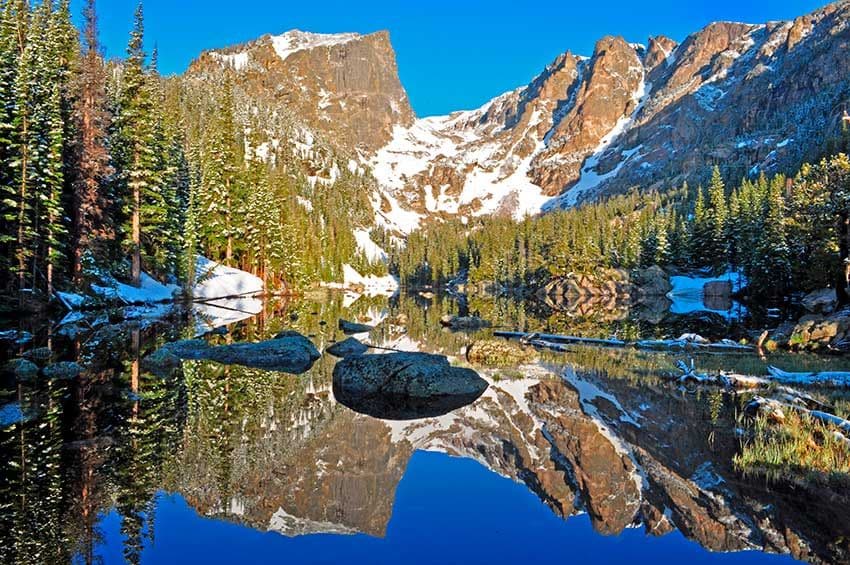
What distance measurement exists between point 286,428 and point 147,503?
3.81 m

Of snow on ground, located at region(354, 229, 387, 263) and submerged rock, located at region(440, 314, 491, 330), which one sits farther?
snow on ground, located at region(354, 229, 387, 263)

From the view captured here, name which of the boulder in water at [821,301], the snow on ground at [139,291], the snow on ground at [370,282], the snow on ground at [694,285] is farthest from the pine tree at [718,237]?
the snow on ground at [139,291]

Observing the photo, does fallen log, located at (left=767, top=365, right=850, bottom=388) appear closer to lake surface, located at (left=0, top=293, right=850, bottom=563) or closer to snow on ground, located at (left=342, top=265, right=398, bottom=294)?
lake surface, located at (left=0, top=293, right=850, bottom=563)

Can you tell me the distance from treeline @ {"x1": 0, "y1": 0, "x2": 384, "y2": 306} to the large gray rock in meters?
14.9

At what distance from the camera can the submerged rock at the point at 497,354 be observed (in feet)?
68.2

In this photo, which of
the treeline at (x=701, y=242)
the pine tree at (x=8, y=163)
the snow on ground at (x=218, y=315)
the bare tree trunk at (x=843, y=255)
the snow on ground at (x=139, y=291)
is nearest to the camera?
the pine tree at (x=8, y=163)

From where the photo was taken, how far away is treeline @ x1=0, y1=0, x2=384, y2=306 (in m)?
28.7

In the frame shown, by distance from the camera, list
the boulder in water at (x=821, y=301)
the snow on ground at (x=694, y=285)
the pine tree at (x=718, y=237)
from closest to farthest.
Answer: the boulder in water at (x=821, y=301)
the snow on ground at (x=694, y=285)
the pine tree at (x=718, y=237)

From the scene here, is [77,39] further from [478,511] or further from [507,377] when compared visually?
[478,511]

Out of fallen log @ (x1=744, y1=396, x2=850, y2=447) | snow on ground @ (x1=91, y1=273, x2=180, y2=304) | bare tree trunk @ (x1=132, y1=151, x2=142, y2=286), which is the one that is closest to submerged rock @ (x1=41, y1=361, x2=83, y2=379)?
fallen log @ (x1=744, y1=396, x2=850, y2=447)

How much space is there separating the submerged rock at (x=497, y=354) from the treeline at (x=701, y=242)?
77.8 ft

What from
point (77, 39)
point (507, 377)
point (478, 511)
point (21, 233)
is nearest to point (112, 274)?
point (21, 233)

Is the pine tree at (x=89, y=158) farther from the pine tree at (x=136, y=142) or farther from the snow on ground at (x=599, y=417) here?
the snow on ground at (x=599, y=417)

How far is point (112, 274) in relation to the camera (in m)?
35.4
